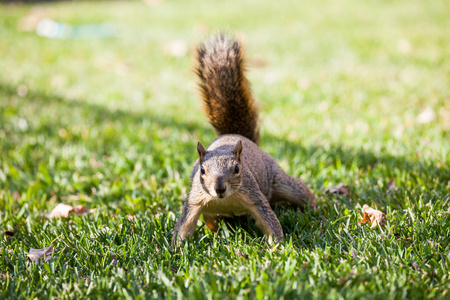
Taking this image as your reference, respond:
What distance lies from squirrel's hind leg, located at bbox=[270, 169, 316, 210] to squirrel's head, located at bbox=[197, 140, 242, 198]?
0.47m

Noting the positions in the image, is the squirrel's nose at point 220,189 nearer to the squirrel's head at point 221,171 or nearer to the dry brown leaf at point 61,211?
the squirrel's head at point 221,171

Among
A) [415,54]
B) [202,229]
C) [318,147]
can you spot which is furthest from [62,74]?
[415,54]

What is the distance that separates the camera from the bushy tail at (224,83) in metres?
2.60

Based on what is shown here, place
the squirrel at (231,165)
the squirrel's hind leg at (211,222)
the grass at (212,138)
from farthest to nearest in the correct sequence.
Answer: the squirrel's hind leg at (211,222) → the squirrel at (231,165) → the grass at (212,138)

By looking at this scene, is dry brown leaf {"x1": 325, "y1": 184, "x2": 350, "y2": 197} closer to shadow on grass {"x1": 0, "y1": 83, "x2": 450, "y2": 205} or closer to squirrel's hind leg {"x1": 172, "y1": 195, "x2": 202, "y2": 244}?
shadow on grass {"x1": 0, "y1": 83, "x2": 450, "y2": 205}

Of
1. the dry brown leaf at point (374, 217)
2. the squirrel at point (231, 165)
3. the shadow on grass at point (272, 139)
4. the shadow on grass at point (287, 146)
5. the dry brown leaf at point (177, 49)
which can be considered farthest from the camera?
the dry brown leaf at point (177, 49)

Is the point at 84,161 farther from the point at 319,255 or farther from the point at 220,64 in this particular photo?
the point at 319,255

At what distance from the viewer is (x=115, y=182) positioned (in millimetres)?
3211

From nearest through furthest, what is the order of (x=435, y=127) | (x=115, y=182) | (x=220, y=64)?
(x=220, y=64) → (x=115, y=182) → (x=435, y=127)

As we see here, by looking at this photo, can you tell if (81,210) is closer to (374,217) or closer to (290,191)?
(290,191)

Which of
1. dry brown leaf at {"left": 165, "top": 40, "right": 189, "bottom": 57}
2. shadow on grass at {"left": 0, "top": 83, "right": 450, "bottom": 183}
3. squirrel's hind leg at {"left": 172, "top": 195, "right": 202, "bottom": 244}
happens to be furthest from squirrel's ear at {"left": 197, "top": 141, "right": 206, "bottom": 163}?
dry brown leaf at {"left": 165, "top": 40, "right": 189, "bottom": 57}

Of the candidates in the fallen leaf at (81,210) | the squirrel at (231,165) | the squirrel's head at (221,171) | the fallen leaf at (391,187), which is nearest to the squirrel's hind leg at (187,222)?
the squirrel at (231,165)

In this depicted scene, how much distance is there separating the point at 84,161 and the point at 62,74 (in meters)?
2.85

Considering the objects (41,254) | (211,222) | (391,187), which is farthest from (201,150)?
(391,187)
